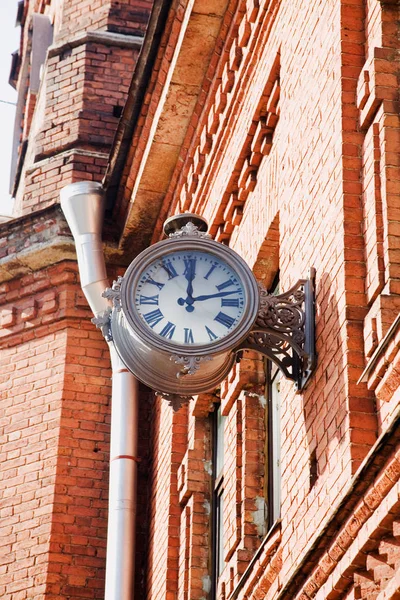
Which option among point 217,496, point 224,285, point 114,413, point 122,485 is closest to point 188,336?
point 224,285

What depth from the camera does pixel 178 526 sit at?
10.8 meters

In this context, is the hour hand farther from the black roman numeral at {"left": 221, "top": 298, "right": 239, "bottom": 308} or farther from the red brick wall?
the red brick wall

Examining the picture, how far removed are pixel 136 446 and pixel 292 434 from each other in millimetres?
3524

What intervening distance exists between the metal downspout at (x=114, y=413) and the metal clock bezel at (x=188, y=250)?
6.86 ft

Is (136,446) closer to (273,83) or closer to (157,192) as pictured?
(157,192)

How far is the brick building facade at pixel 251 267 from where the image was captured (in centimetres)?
711

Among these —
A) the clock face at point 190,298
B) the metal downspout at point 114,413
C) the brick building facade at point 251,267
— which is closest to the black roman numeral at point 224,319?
the clock face at point 190,298

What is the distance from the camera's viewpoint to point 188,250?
8164mm

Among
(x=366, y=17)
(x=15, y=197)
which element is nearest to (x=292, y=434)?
(x=366, y=17)

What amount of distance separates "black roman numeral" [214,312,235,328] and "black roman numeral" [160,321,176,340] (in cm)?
22

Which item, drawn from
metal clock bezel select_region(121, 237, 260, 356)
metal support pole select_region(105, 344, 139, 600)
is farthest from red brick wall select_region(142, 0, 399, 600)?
metal support pole select_region(105, 344, 139, 600)

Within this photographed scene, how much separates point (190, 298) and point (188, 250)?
288mm

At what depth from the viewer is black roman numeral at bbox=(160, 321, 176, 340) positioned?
7812 millimetres

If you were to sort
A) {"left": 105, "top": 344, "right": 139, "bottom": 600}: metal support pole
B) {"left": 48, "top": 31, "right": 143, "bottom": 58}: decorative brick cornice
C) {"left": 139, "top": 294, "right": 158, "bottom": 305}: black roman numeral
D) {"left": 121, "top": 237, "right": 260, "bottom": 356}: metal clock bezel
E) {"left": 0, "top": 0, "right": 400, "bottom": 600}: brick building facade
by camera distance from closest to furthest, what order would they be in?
{"left": 0, "top": 0, "right": 400, "bottom": 600}: brick building facade → {"left": 121, "top": 237, "right": 260, "bottom": 356}: metal clock bezel → {"left": 139, "top": 294, "right": 158, "bottom": 305}: black roman numeral → {"left": 105, "top": 344, "right": 139, "bottom": 600}: metal support pole → {"left": 48, "top": 31, "right": 143, "bottom": 58}: decorative brick cornice
